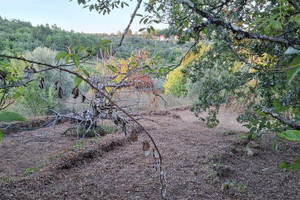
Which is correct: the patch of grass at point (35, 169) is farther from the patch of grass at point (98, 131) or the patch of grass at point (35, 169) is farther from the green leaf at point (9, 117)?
the green leaf at point (9, 117)

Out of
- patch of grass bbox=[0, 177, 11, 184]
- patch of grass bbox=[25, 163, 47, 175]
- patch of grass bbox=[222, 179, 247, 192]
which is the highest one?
patch of grass bbox=[222, 179, 247, 192]

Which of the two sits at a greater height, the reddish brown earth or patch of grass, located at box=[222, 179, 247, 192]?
patch of grass, located at box=[222, 179, 247, 192]

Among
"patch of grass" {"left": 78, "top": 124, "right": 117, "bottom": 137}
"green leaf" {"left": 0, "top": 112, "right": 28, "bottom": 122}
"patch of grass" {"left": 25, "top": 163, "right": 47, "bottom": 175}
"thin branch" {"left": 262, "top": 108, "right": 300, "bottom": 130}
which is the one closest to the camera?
"green leaf" {"left": 0, "top": 112, "right": 28, "bottom": 122}

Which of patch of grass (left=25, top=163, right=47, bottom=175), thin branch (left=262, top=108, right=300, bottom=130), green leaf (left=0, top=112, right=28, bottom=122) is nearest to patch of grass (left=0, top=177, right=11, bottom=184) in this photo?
patch of grass (left=25, top=163, right=47, bottom=175)

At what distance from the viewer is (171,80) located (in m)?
13.3

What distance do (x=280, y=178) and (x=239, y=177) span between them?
54cm

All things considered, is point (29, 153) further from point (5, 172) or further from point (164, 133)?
point (164, 133)

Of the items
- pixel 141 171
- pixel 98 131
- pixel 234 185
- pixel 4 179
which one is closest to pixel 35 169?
pixel 4 179

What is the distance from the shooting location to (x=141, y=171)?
2803 millimetres

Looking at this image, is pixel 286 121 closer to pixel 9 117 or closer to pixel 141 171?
pixel 9 117

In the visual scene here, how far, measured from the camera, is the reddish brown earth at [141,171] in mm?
2326

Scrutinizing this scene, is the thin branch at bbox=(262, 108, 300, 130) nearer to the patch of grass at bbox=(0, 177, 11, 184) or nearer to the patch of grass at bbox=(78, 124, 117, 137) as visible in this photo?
the patch of grass at bbox=(0, 177, 11, 184)

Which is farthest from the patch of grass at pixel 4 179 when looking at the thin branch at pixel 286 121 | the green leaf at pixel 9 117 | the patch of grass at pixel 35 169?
the thin branch at pixel 286 121

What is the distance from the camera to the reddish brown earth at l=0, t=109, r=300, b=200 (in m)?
2.33
